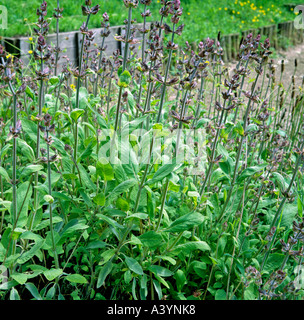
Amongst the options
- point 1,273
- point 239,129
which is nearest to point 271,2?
point 239,129

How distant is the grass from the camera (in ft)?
20.1

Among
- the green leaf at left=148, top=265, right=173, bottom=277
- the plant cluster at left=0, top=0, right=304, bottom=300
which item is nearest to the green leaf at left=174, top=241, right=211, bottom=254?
the plant cluster at left=0, top=0, right=304, bottom=300

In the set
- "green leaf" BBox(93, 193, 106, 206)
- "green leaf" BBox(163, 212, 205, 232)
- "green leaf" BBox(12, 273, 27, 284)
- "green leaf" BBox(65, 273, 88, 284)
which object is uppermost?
"green leaf" BBox(93, 193, 106, 206)

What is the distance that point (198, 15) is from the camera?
343 inches

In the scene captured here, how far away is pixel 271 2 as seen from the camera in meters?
11.2

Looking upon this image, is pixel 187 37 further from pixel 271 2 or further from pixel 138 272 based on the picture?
pixel 138 272

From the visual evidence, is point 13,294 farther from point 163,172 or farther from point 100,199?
point 163,172

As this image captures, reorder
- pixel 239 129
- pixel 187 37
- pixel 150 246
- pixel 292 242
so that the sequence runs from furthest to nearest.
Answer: pixel 187 37, pixel 239 129, pixel 150 246, pixel 292 242

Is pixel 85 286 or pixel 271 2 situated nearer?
pixel 85 286

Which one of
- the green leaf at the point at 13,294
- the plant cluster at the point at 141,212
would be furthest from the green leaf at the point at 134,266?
the green leaf at the point at 13,294

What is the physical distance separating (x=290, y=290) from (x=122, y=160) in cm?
93

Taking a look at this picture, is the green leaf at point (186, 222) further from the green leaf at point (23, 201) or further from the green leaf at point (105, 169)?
the green leaf at point (23, 201)
